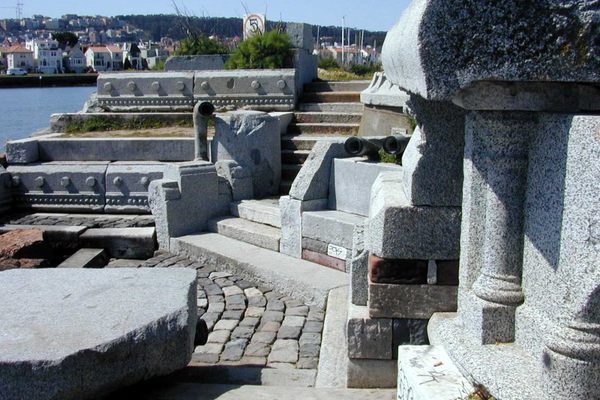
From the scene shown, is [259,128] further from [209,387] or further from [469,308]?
[469,308]

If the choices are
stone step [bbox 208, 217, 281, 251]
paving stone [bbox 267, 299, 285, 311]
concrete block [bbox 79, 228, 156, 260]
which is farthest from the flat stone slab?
concrete block [bbox 79, 228, 156, 260]

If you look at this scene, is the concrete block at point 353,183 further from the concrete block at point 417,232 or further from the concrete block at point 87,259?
the concrete block at point 87,259

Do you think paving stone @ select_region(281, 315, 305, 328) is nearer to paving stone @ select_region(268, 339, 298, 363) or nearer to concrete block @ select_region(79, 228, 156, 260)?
paving stone @ select_region(268, 339, 298, 363)

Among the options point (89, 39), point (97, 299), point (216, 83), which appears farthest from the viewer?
point (89, 39)

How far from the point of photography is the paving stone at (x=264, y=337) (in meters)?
4.83

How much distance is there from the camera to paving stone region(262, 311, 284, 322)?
5.29 meters

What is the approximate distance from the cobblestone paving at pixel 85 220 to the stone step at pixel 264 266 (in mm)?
1276

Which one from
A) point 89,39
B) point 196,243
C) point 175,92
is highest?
point 89,39

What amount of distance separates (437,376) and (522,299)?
0.42 m

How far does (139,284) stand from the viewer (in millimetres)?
3924

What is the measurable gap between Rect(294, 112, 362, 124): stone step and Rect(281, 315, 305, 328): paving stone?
522 centimetres

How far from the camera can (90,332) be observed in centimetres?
320

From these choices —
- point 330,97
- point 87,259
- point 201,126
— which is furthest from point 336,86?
point 87,259

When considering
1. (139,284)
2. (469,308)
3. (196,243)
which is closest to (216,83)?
(196,243)
